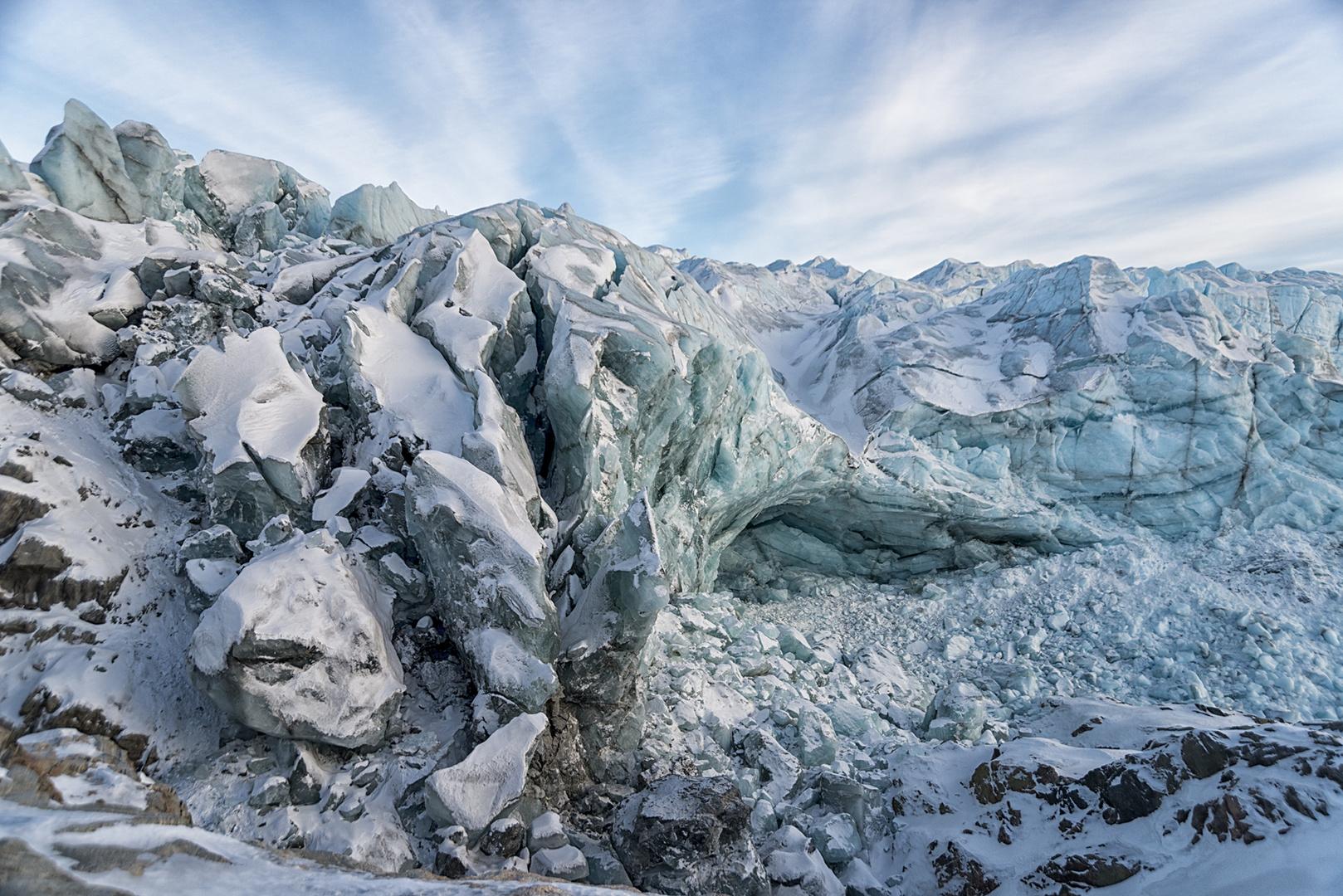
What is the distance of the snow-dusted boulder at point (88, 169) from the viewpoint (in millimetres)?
11188

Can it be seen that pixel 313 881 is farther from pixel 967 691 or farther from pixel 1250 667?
pixel 1250 667

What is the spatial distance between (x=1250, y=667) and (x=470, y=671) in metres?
14.2

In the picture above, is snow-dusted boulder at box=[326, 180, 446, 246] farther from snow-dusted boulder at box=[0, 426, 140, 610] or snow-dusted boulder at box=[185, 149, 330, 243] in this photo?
snow-dusted boulder at box=[0, 426, 140, 610]

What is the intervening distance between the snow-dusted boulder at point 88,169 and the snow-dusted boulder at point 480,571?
1165 cm

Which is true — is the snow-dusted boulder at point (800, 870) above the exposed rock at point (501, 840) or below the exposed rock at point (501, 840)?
below

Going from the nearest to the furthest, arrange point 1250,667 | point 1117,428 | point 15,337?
1. point 15,337
2. point 1250,667
3. point 1117,428

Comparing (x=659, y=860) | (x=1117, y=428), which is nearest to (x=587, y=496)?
(x=659, y=860)

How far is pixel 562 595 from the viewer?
741cm

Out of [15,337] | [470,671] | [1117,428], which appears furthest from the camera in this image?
[1117,428]

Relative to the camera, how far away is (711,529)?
13.0 meters

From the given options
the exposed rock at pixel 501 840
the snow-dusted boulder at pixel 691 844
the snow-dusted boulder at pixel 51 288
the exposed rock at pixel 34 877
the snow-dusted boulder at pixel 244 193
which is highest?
the snow-dusted boulder at pixel 244 193

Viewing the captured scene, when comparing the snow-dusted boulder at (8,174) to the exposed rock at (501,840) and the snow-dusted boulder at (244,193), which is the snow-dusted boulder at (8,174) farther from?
the exposed rock at (501,840)

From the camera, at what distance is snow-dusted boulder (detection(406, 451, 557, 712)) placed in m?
6.17

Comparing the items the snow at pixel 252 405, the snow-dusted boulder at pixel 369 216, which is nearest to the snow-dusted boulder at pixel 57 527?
the snow at pixel 252 405
